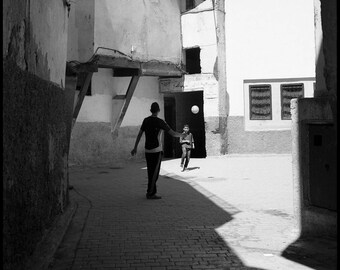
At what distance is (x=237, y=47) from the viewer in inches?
672

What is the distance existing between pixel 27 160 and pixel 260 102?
48.3 feet

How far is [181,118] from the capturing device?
1867cm

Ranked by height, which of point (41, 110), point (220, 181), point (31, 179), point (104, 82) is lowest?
point (220, 181)

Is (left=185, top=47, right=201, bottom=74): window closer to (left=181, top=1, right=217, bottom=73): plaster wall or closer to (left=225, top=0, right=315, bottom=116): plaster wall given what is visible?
(left=181, top=1, right=217, bottom=73): plaster wall

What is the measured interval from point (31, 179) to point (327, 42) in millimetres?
3588

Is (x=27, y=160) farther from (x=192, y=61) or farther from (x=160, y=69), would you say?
(x=192, y=61)

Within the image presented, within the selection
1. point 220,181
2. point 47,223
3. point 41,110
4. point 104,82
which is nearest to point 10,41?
point 41,110

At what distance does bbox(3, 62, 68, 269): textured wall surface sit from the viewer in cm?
307

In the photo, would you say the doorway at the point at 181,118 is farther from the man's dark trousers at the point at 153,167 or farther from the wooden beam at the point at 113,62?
the man's dark trousers at the point at 153,167

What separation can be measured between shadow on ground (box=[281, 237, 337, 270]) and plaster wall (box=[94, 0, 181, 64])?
10932 mm

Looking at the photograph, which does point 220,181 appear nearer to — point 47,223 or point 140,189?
point 140,189

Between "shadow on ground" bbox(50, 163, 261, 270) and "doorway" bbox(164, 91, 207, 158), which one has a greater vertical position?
"doorway" bbox(164, 91, 207, 158)

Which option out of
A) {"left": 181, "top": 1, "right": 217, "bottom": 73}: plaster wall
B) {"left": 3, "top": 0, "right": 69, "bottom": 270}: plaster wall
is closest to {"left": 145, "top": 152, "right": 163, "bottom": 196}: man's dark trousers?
{"left": 3, "top": 0, "right": 69, "bottom": 270}: plaster wall

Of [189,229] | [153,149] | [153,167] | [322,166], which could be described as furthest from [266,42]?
[189,229]
